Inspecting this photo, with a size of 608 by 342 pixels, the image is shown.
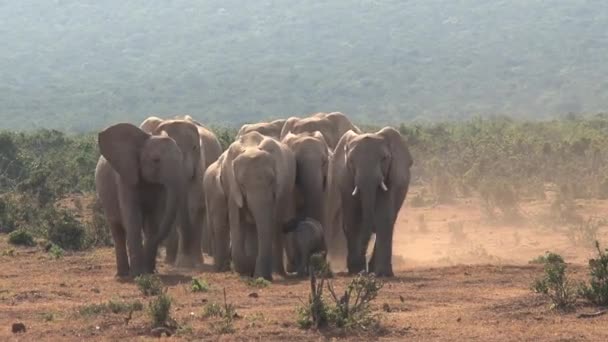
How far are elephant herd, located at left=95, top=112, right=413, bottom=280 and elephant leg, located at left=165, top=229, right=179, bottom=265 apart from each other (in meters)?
0.82

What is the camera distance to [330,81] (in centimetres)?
15662

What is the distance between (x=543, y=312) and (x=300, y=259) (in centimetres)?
596

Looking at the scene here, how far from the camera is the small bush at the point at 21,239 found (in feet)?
73.5

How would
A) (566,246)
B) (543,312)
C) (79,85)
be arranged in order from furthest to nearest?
(79,85)
(566,246)
(543,312)

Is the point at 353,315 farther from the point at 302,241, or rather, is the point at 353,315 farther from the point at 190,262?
the point at 190,262

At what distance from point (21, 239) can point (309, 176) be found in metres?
6.60

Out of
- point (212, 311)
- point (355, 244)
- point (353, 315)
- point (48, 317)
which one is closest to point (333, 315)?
point (353, 315)

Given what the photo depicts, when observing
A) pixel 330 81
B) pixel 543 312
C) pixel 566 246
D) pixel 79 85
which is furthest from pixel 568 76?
pixel 543 312

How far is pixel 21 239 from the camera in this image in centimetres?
2245

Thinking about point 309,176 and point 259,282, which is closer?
point 259,282

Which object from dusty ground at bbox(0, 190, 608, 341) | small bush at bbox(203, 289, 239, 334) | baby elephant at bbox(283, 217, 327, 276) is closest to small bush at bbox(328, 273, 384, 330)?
dusty ground at bbox(0, 190, 608, 341)

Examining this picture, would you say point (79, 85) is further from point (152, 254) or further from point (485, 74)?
point (152, 254)

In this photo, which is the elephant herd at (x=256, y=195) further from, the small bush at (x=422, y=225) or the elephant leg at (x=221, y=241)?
the small bush at (x=422, y=225)

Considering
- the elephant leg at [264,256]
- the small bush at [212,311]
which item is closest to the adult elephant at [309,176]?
the elephant leg at [264,256]
